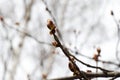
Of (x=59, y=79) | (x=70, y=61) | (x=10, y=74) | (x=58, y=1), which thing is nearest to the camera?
(x=70, y=61)

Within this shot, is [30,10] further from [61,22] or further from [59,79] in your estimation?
[59,79]

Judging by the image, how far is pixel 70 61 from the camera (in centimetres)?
140

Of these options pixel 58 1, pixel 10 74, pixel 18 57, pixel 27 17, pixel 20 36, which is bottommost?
pixel 10 74

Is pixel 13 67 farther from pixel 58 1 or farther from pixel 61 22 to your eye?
pixel 58 1

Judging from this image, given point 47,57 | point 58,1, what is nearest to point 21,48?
point 47,57

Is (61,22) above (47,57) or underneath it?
above

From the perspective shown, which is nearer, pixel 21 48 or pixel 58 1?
pixel 21 48

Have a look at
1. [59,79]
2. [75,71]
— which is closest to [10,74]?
[59,79]

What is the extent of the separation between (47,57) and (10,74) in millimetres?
1958

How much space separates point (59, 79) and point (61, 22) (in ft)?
25.2

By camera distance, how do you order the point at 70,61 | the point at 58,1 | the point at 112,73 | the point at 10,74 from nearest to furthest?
1. the point at 70,61
2. the point at 112,73
3. the point at 10,74
4. the point at 58,1

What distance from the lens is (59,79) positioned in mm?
2020

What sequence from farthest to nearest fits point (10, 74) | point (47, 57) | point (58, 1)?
point (58, 1) < point (47, 57) < point (10, 74)

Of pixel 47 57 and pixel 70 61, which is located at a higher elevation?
pixel 47 57
